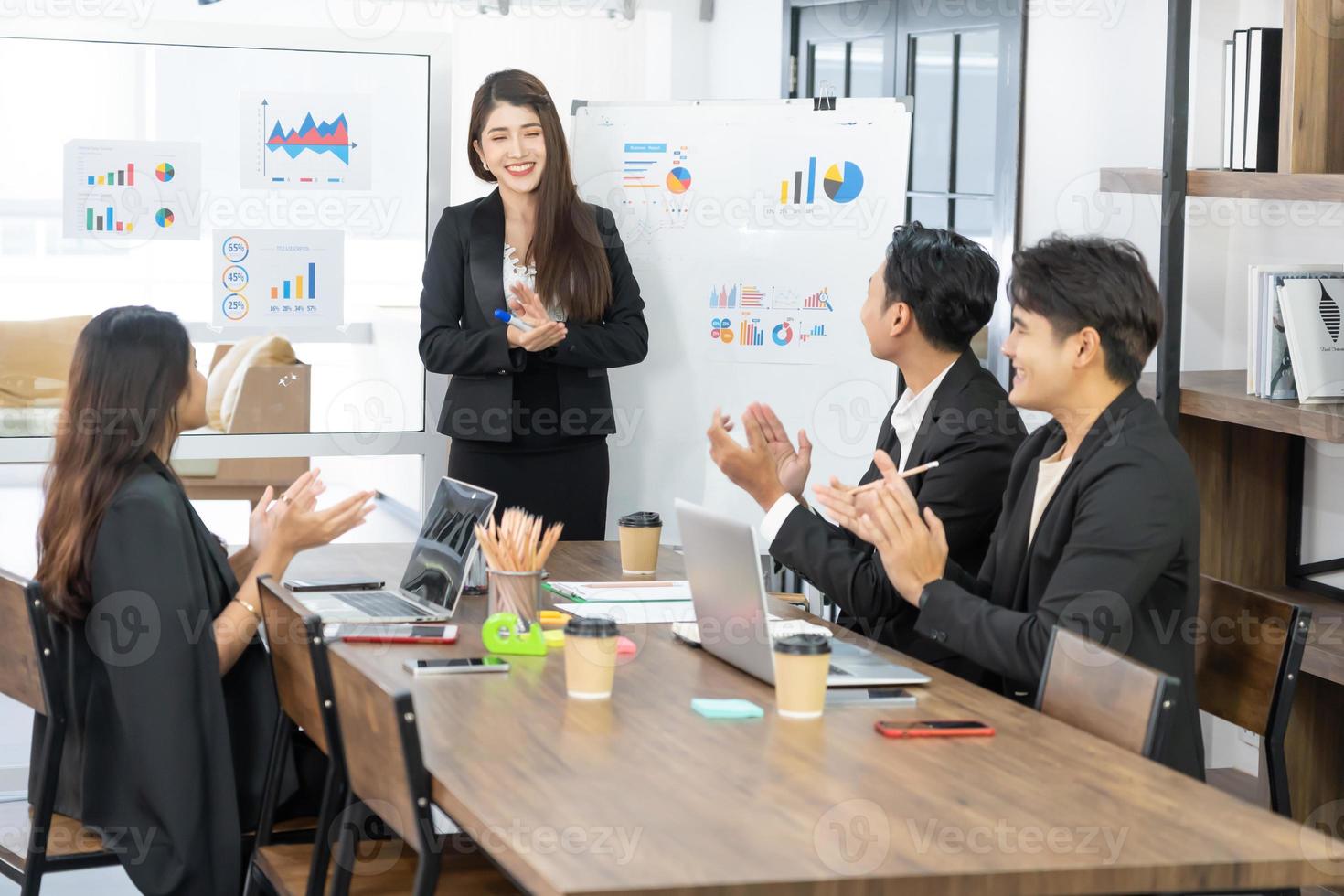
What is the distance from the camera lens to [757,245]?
165 inches

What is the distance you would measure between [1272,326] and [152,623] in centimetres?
214

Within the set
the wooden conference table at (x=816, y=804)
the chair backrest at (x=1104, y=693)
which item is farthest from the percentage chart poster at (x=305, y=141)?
the chair backrest at (x=1104, y=693)

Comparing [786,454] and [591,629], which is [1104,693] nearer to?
[591,629]

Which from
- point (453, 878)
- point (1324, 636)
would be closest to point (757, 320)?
point (1324, 636)

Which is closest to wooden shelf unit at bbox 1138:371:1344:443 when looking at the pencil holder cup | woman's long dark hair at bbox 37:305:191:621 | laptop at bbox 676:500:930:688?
laptop at bbox 676:500:930:688

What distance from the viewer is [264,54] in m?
4.04

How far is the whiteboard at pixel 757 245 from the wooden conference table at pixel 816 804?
A: 2243 millimetres

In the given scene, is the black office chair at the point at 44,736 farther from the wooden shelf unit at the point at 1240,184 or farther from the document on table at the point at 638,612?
the wooden shelf unit at the point at 1240,184

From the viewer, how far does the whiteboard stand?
13.6 feet

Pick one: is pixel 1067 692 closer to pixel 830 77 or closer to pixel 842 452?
pixel 842 452

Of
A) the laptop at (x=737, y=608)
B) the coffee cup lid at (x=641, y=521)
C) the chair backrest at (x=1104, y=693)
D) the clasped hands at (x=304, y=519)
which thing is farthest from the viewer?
the coffee cup lid at (x=641, y=521)

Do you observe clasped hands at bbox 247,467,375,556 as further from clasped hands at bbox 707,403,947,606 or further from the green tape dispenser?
clasped hands at bbox 707,403,947,606

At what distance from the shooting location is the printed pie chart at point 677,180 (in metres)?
4.21

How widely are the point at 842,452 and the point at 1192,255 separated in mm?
1062
